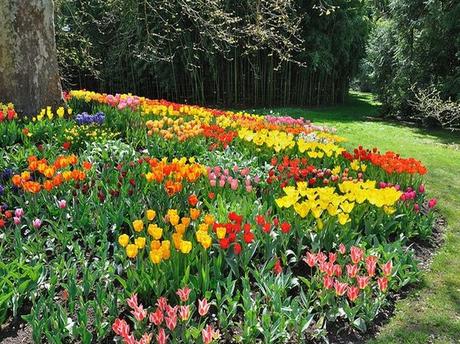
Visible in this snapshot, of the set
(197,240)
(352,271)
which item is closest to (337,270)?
(352,271)

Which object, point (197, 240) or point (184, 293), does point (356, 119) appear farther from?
point (184, 293)

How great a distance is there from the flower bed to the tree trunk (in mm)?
696

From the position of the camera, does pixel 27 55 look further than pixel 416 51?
No

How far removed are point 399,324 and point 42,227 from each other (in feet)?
7.92

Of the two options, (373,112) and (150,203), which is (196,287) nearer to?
(150,203)

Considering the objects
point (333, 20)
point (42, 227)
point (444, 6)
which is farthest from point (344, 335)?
point (333, 20)

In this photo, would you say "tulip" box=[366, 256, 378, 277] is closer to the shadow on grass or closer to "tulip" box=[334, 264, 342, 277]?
"tulip" box=[334, 264, 342, 277]

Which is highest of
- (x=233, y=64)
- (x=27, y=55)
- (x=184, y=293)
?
(x=27, y=55)

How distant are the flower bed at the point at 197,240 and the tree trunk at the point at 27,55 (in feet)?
2.28

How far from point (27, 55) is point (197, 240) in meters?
4.08

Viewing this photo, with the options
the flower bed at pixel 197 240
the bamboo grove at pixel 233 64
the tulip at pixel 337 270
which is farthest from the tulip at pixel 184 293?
the bamboo grove at pixel 233 64

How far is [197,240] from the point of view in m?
2.88

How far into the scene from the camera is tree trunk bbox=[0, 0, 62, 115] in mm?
5652

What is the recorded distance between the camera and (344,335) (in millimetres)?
2627
